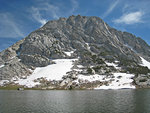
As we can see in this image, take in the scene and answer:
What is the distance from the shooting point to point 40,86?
122 metres

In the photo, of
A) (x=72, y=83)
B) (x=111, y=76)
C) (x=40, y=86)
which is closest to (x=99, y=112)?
(x=72, y=83)

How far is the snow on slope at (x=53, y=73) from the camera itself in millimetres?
138000

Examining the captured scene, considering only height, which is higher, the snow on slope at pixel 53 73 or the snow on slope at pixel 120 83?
the snow on slope at pixel 53 73

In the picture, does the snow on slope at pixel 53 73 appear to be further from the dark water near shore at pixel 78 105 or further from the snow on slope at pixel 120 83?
the dark water near shore at pixel 78 105

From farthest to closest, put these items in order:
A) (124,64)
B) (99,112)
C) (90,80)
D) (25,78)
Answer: (124,64), (25,78), (90,80), (99,112)

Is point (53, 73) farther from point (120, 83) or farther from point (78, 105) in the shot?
point (78, 105)

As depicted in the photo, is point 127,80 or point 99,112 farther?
point 127,80

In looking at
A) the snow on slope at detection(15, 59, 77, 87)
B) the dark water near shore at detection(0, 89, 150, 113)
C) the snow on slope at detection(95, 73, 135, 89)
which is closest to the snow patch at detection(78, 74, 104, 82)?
the snow on slope at detection(95, 73, 135, 89)

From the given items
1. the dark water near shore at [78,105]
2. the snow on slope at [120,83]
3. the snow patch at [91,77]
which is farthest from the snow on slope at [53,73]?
the dark water near shore at [78,105]

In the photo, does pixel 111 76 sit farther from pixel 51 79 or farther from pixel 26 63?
pixel 26 63

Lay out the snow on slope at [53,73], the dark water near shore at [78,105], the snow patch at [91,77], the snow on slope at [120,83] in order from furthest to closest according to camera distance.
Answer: the snow on slope at [53,73] < the snow patch at [91,77] < the snow on slope at [120,83] < the dark water near shore at [78,105]

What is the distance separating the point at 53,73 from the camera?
5955 inches

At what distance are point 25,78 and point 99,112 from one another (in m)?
133

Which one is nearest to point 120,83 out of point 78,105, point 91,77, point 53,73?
point 91,77
